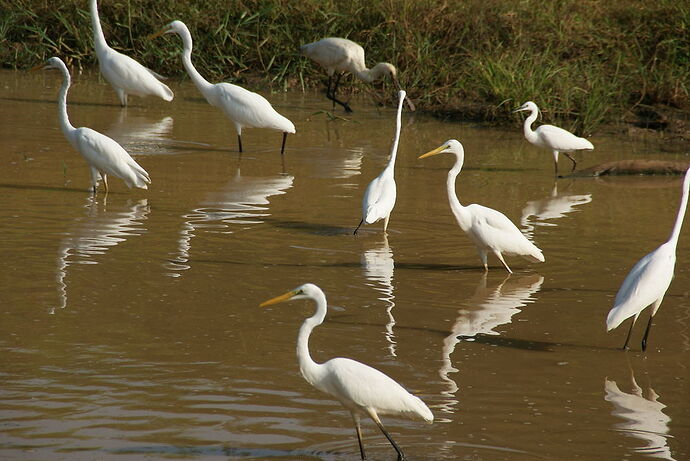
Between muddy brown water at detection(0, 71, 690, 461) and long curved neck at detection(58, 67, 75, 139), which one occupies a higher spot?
long curved neck at detection(58, 67, 75, 139)

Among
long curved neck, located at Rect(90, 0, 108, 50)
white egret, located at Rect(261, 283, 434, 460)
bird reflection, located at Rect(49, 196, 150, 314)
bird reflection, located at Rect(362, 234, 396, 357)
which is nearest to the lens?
white egret, located at Rect(261, 283, 434, 460)

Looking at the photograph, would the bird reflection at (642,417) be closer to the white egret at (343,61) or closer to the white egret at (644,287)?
the white egret at (644,287)

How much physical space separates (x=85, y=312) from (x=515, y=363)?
2362 mm

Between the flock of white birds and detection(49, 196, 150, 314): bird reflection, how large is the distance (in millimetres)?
444

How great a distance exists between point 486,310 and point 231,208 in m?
3.07

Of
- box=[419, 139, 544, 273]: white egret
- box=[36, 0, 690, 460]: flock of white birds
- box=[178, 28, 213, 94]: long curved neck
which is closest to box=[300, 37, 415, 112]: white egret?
box=[36, 0, 690, 460]: flock of white birds

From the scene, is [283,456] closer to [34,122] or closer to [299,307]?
[299,307]

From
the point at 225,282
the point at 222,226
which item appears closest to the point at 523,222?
the point at 222,226

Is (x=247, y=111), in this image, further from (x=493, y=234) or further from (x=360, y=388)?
(x=360, y=388)

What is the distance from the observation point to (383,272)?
711 cm

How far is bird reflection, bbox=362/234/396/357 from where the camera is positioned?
6.08 m

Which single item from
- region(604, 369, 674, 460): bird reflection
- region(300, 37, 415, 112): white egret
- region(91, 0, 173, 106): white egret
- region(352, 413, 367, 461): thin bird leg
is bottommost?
region(604, 369, 674, 460): bird reflection

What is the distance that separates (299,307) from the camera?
623cm

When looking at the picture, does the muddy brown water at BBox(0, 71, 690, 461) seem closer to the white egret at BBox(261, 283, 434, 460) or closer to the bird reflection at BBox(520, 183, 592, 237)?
the bird reflection at BBox(520, 183, 592, 237)
